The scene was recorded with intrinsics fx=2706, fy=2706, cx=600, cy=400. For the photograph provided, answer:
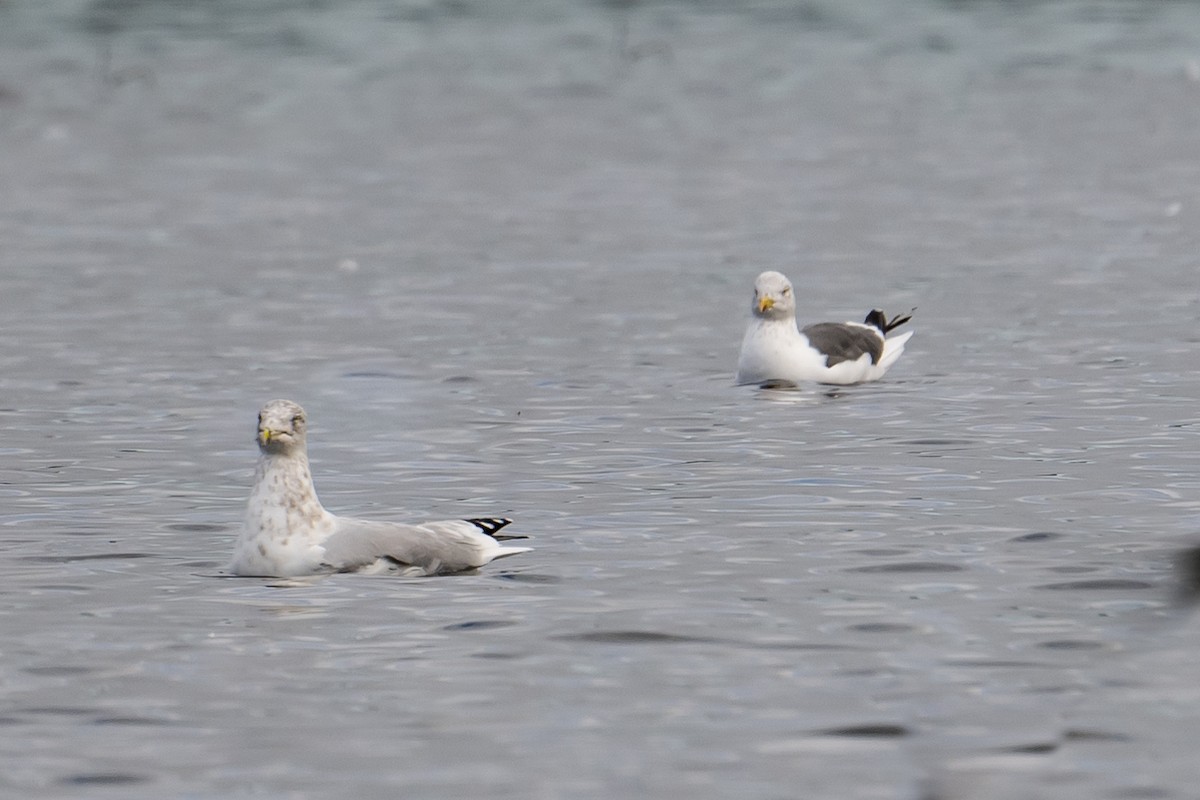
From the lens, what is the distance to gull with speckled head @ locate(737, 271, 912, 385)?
73.3 feet

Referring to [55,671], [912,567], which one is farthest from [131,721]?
[912,567]

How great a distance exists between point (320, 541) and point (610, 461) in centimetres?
434

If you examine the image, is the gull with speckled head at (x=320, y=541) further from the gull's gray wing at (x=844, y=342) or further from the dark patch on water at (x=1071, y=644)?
the gull's gray wing at (x=844, y=342)

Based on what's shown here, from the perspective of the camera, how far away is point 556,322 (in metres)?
26.3

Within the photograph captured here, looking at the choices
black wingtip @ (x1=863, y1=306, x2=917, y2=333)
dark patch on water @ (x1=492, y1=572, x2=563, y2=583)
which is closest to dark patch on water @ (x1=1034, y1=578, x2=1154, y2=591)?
dark patch on water @ (x1=492, y1=572, x2=563, y2=583)

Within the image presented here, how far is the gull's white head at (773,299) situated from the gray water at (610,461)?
27.3 inches

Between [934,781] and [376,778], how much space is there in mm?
2103

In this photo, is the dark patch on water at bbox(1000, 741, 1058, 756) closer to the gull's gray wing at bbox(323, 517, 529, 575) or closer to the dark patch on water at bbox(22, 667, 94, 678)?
the dark patch on water at bbox(22, 667, 94, 678)

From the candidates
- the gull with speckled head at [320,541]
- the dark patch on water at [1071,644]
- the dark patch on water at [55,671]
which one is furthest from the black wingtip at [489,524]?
the dark patch on water at [1071,644]

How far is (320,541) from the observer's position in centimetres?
1423

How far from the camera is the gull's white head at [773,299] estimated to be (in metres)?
22.4

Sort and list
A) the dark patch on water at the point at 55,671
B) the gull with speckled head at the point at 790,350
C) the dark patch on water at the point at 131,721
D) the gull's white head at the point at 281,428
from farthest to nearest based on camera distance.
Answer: the gull with speckled head at the point at 790,350 < the gull's white head at the point at 281,428 < the dark patch on water at the point at 55,671 < the dark patch on water at the point at 131,721

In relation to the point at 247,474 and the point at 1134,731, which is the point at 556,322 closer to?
the point at 247,474

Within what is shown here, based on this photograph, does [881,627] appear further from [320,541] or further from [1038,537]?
[320,541]
